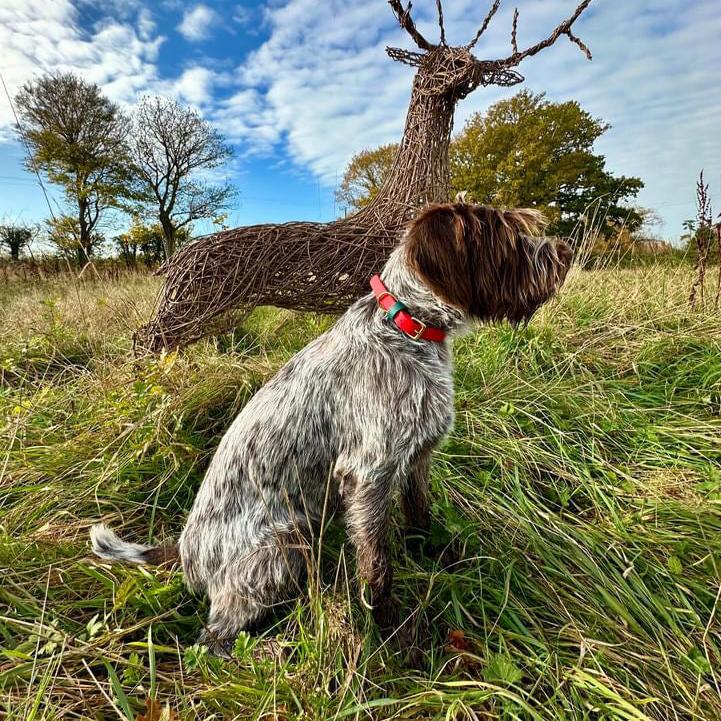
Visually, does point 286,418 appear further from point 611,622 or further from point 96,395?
point 96,395

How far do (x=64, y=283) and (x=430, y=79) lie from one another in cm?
1036

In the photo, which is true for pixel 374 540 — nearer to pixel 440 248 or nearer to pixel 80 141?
pixel 440 248

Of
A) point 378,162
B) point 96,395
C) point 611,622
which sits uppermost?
point 378,162

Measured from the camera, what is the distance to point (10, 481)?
112 inches

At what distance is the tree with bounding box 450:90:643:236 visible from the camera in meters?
20.2

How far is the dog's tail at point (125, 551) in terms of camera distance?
224 centimetres

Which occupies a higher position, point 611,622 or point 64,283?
point 64,283

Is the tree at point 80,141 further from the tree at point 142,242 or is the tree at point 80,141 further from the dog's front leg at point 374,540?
the dog's front leg at point 374,540

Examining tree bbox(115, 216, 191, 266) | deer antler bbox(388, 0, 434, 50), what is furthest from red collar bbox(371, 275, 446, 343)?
tree bbox(115, 216, 191, 266)

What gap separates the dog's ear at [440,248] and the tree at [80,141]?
26.5m

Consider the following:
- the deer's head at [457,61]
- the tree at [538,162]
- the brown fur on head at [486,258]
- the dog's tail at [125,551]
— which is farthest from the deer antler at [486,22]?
the tree at [538,162]

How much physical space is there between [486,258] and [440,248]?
0.26 metres

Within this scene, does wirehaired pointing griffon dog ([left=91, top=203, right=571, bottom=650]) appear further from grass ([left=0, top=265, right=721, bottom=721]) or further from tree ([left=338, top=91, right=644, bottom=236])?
tree ([left=338, top=91, right=644, bottom=236])

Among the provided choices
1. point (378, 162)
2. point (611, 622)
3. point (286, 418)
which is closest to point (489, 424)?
point (611, 622)
